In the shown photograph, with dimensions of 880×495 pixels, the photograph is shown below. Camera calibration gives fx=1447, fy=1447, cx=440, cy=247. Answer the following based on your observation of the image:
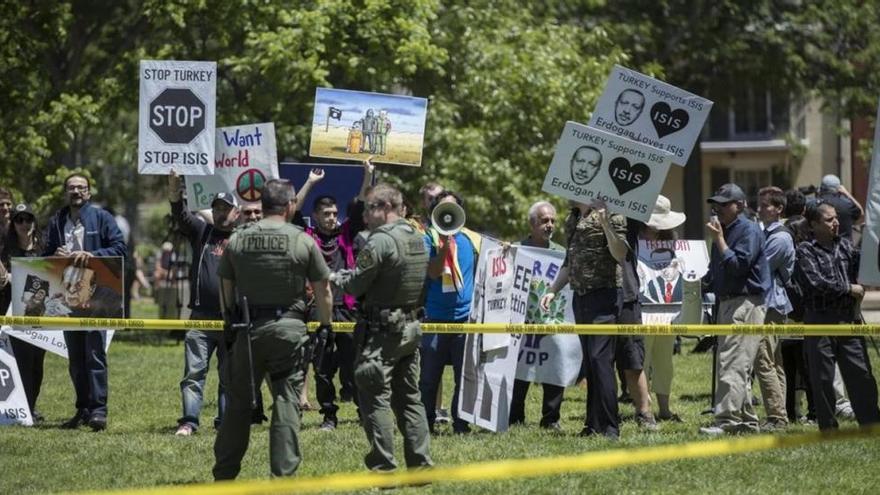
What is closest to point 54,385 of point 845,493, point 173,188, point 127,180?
point 173,188

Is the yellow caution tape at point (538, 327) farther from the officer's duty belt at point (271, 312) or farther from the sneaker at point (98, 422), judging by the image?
the officer's duty belt at point (271, 312)

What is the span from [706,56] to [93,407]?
2522cm

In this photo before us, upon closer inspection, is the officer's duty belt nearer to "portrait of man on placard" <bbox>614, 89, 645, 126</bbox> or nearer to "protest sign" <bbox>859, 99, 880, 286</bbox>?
"portrait of man on placard" <bbox>614, 89, 645, 126</bbox>

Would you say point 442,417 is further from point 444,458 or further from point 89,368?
point 89,368

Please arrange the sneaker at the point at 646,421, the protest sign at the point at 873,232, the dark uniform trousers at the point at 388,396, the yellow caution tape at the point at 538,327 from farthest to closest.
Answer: the sneaker at the point at 646,421, the yellow caution tape at the point at 538,327, the protest sign at the point at 873,232, the dark uniform trousers at the point at 388,396

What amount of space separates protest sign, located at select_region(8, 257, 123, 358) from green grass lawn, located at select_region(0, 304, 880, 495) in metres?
1.02

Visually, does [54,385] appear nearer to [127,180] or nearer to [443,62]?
[443,62]

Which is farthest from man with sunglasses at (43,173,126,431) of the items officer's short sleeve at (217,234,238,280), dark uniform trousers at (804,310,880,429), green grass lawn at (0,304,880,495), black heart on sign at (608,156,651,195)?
dark uniform trousers at (804,310,880,429)

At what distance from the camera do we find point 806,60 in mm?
35500

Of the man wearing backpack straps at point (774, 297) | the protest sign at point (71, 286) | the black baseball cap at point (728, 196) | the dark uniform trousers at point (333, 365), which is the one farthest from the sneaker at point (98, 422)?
the man wearing backpack straps at point (774, 297)

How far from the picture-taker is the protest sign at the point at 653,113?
1093cm

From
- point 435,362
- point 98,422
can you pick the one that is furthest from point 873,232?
point 98,422

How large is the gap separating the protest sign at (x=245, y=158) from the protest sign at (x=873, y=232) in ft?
16.6

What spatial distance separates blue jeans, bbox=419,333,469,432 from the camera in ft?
37.9
